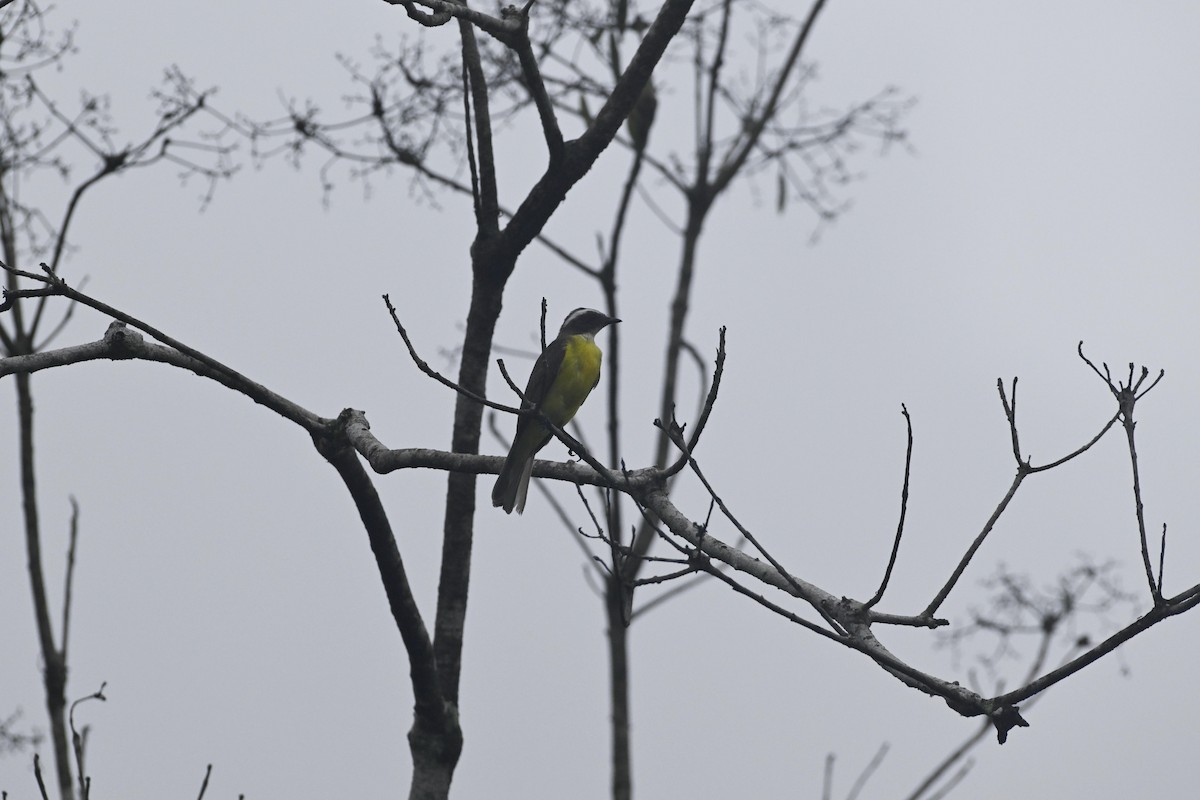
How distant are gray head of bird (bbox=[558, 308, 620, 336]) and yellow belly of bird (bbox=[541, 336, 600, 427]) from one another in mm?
474

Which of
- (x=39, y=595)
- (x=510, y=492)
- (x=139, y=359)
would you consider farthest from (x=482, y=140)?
(x=39, y=595)

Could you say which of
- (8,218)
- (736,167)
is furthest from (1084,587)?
(8,218)

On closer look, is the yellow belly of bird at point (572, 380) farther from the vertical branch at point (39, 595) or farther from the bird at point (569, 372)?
the vertical branch at point (39, 595)

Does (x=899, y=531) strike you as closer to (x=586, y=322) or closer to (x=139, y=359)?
(x=139, y=359)

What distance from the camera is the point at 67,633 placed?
5.91m

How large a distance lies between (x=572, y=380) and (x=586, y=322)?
0.81 metres

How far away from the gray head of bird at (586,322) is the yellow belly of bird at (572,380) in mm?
474

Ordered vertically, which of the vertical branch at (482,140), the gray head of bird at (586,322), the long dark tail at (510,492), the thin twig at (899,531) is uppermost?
the gray head of bird at (586,322)

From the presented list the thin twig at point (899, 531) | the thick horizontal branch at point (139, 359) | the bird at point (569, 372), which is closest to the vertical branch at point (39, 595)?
the thick horizontal branch at point (139, 359)

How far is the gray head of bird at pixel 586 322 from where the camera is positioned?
25.5 feet

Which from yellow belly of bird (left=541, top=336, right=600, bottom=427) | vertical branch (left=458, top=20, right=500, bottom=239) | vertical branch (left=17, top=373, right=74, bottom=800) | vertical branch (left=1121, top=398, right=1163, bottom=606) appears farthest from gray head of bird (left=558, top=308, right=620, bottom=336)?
vertical branch (left=1121, top=398, right=1163, bottom=606)

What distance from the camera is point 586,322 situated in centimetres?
782

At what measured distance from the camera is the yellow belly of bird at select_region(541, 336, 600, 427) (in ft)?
23.3

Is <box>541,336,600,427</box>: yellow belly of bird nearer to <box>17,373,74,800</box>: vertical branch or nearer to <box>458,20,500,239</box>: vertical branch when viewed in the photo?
<box>458,20,500,239</box>: vertical branch
